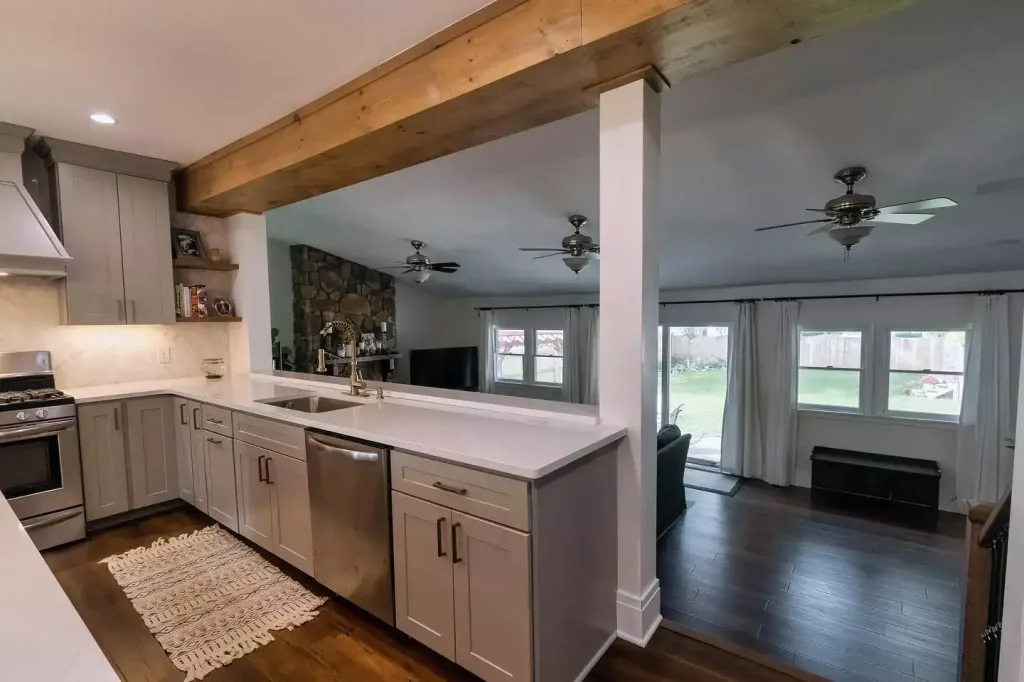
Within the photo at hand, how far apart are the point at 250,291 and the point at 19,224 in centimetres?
139

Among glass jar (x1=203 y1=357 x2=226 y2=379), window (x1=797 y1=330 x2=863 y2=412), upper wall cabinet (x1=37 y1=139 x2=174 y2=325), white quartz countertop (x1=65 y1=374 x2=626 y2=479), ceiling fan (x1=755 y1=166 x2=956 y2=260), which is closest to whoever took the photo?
white quartz countertop (x1=65 y1=374 x2=626 y2=479)

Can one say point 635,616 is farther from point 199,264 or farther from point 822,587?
→ point 199,264

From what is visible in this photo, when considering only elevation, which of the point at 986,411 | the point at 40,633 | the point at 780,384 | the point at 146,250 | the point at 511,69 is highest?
the point at 511,69

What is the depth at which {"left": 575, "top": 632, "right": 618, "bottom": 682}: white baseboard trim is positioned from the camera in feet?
5.63

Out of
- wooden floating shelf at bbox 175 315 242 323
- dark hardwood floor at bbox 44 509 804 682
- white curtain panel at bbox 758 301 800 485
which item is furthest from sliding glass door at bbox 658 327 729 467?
wooden floating shelf at bbox 175 315 242 323

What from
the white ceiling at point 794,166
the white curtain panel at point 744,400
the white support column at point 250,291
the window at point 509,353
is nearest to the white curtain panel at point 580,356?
the window at point 509,353

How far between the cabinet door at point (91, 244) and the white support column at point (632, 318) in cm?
344

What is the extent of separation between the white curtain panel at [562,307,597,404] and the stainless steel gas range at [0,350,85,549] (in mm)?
6153

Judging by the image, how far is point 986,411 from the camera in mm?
5000

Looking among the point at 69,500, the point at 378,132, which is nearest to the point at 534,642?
the point at 378,132

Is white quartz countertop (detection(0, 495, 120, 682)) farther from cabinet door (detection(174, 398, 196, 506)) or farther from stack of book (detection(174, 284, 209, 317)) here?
stack of book (detection(174, 284, 209, 317))

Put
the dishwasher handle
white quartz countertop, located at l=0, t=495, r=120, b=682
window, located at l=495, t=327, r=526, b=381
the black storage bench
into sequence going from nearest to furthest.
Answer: white quartz countertop, located at l=0, t=495, r=120, b=682
the dishwasher handle
the black storage bench
window, located at l=495, t=327, r=526, b=381

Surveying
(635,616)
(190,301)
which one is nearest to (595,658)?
(635,616)

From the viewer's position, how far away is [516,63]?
171cm
